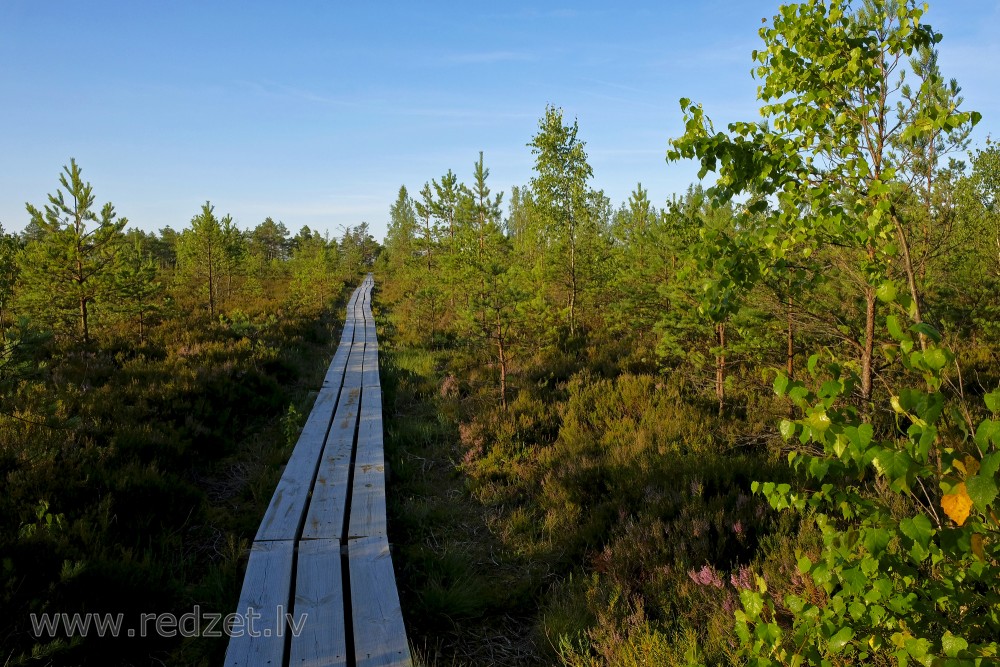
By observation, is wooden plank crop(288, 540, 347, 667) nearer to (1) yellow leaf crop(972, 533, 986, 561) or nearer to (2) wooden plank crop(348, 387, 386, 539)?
(2) wooden plank crop(348, 387, 386, 539)

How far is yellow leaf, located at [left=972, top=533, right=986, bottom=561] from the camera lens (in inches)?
54.1

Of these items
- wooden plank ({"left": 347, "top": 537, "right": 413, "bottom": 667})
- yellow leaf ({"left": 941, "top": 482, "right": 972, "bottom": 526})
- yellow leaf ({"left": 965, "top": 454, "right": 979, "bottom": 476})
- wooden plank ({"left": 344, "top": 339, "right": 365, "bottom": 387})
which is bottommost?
wooden plank ({"left": 347, "top": 537, "right": 413, "bottom": 667})

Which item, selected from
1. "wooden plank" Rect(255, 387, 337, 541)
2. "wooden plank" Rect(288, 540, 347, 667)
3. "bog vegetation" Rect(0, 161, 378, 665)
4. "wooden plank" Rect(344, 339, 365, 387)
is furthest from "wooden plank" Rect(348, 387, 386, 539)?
"wooden plank" Rect(344, 339, 365, 387)

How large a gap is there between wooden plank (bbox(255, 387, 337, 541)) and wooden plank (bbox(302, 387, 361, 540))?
90mm

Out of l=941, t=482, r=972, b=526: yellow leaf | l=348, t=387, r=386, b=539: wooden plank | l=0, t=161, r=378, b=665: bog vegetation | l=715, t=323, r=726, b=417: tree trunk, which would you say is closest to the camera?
l=941, t=482, r=972, b=526: yellow leaf

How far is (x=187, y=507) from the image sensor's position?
207 inches

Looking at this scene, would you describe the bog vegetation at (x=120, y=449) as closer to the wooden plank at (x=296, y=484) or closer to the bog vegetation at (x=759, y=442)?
the wooden plank at (x=296, y=484)

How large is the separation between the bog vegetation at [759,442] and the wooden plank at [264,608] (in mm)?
1006

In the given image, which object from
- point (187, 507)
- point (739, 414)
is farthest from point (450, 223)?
point (187, 507)

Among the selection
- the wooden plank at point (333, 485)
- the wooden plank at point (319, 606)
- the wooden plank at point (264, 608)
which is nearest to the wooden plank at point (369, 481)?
the wooden plank at point (333, 485)

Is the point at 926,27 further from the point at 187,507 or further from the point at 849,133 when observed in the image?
the point at 187,507

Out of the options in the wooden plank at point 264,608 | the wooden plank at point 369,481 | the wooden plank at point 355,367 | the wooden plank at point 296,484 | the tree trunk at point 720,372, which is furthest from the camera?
the wooden plank at point 355,367

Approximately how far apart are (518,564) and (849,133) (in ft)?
13.8

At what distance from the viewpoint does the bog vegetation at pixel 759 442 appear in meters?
1.61
